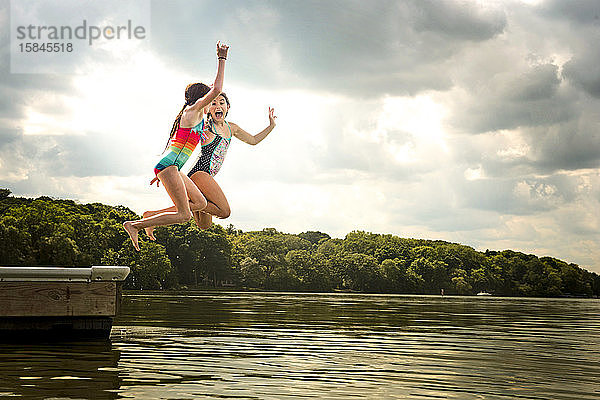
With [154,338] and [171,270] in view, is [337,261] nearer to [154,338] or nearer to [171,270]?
[171,270]

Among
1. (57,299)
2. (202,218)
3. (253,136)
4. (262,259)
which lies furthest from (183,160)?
(262,259)

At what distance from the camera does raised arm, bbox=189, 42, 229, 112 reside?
307 inches

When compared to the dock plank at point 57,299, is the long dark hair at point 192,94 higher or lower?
higher

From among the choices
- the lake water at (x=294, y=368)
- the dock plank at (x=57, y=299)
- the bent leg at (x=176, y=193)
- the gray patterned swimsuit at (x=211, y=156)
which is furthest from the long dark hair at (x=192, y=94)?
the dock plank at (x=57, y=299)

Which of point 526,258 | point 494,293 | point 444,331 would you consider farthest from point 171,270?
point 444,331

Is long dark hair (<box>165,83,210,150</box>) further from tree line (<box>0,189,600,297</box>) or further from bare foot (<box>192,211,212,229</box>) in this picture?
tree line (<box>0,189,600,297</box>)

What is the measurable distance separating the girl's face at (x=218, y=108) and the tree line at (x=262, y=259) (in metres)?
79.7

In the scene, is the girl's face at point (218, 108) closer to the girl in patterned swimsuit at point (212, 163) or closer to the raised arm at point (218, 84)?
the girl in patterned swimsuit at point (212, 163)

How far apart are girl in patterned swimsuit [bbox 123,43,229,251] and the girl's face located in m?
0.20

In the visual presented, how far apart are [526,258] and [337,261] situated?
151 ft

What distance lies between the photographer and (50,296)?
12.2 m

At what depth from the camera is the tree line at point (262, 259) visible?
96.0 m

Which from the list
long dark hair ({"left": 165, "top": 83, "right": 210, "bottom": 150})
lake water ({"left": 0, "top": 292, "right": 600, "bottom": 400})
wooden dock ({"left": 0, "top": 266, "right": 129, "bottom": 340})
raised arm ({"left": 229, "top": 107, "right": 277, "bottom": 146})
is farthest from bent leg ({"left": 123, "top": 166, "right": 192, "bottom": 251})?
wooden dock ({"left": 0, "top": 266, "right": 129, "bottom": 340})

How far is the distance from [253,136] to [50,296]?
212 inches
